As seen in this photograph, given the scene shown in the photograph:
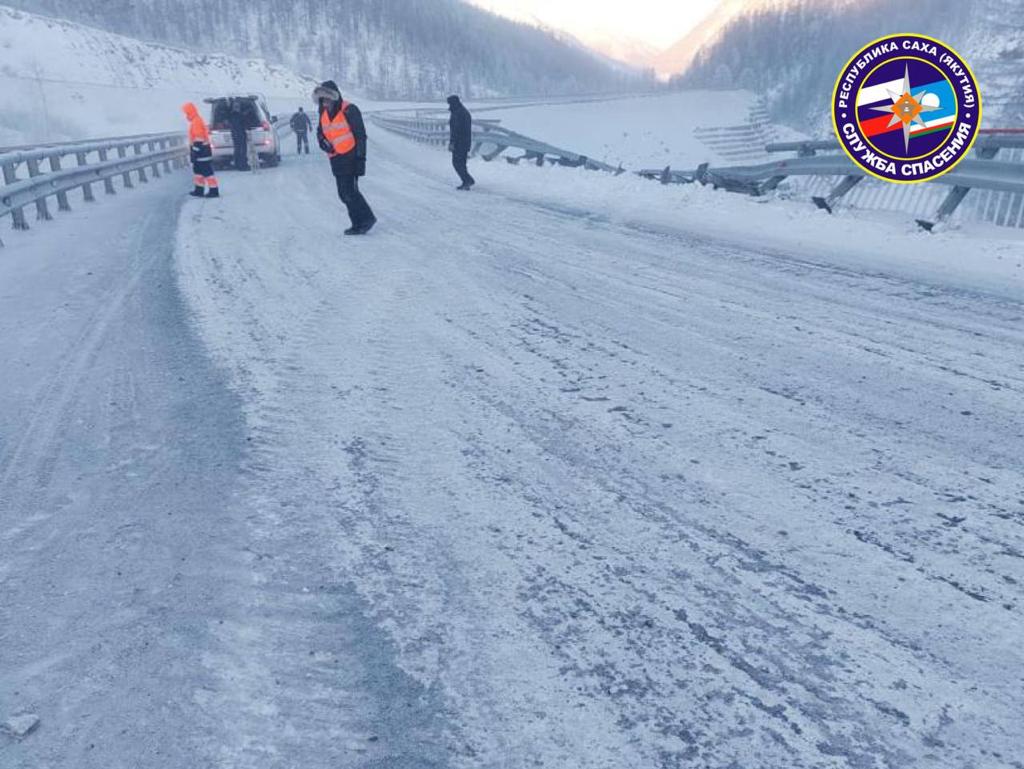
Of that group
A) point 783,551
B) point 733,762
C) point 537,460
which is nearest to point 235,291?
point 537,460

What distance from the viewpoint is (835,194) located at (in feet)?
30.7

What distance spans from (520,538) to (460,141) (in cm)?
1247

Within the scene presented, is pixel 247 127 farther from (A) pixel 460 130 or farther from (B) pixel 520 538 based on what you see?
(B) pixel 520 538

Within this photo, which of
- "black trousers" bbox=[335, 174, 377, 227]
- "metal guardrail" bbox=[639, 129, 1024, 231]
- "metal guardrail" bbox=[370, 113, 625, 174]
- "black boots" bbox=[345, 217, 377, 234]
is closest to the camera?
"metal guardrail" bbox=[639, 129, 1024, 231]

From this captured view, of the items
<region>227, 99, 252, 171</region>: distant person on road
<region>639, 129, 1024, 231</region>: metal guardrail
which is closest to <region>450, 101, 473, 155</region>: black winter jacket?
<region>639, 129, 1024, 231</region>: metal guardrail

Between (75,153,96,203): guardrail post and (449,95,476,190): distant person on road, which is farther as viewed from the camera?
(75,153,96,203): guardrail post

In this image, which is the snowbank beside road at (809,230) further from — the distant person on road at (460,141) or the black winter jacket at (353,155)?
the black winter jacket at (353,155)

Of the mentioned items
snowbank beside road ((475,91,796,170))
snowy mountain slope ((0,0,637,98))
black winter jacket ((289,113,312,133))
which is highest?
snowy mountain slope ((0,0,637,98))

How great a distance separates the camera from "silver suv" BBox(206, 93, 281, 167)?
63.4 ft

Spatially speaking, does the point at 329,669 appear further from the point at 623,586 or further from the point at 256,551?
→ the point at 623,586

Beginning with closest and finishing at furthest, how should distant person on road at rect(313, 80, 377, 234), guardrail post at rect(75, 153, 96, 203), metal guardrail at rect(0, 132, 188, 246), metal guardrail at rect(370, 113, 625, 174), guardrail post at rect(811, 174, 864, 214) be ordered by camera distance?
distant person on road at rect(313, 80, 377, 234) → guardrail post at rect(811, 174, 864, 214) → metal guardrail at rect(0, 132, 188, 246) → guardrail post at rect(75, 153, 96, 203) → metal guardrail at rect(370, 113, 625, 174)

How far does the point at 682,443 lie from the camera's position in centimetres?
309

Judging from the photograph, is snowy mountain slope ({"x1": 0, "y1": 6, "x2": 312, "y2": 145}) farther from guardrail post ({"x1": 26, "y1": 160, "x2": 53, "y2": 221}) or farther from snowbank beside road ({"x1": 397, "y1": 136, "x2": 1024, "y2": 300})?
snowbank beside road ({"x1": 397, "y1": 136, "x2": 1024, "y2": 300})

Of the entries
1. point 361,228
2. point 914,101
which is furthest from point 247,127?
point 914,101
